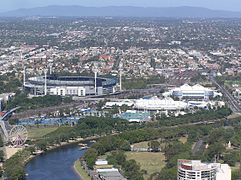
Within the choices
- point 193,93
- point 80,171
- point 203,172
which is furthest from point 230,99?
point 203,172

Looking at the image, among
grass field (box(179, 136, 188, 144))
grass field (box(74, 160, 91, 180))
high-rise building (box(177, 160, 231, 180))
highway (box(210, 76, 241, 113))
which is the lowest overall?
highway (box(210, 76, 241, 113))

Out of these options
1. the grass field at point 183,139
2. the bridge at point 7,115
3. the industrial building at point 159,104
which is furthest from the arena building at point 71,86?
the grass field at point 183,139

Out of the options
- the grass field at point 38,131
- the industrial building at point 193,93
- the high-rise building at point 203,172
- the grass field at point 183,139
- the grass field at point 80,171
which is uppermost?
the high-rise building at point 203,172

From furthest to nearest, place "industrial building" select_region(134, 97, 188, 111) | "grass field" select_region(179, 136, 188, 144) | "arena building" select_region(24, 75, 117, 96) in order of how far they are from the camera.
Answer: "arena building" select_region(24, 75, 117, 96) → "industrial building" select_region(134, 97, 188, 111) → "grass field" select_region(179, 136, 188, 144)

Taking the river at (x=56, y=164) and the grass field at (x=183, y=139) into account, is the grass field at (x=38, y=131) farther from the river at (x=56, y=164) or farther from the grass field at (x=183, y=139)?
the grass field at (x=183, y=139)

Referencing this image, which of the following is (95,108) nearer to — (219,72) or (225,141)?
(225,141)

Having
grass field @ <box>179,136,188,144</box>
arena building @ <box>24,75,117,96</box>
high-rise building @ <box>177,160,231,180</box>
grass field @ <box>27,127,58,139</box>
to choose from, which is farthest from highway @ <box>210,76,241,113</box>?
high-rise building @ <box>177,160,231,180</box>

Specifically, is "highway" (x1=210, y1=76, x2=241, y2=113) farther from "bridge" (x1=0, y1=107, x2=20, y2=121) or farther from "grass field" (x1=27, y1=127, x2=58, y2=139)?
"bridge" (x1=0, y1=107, x2=20, y2=121)
